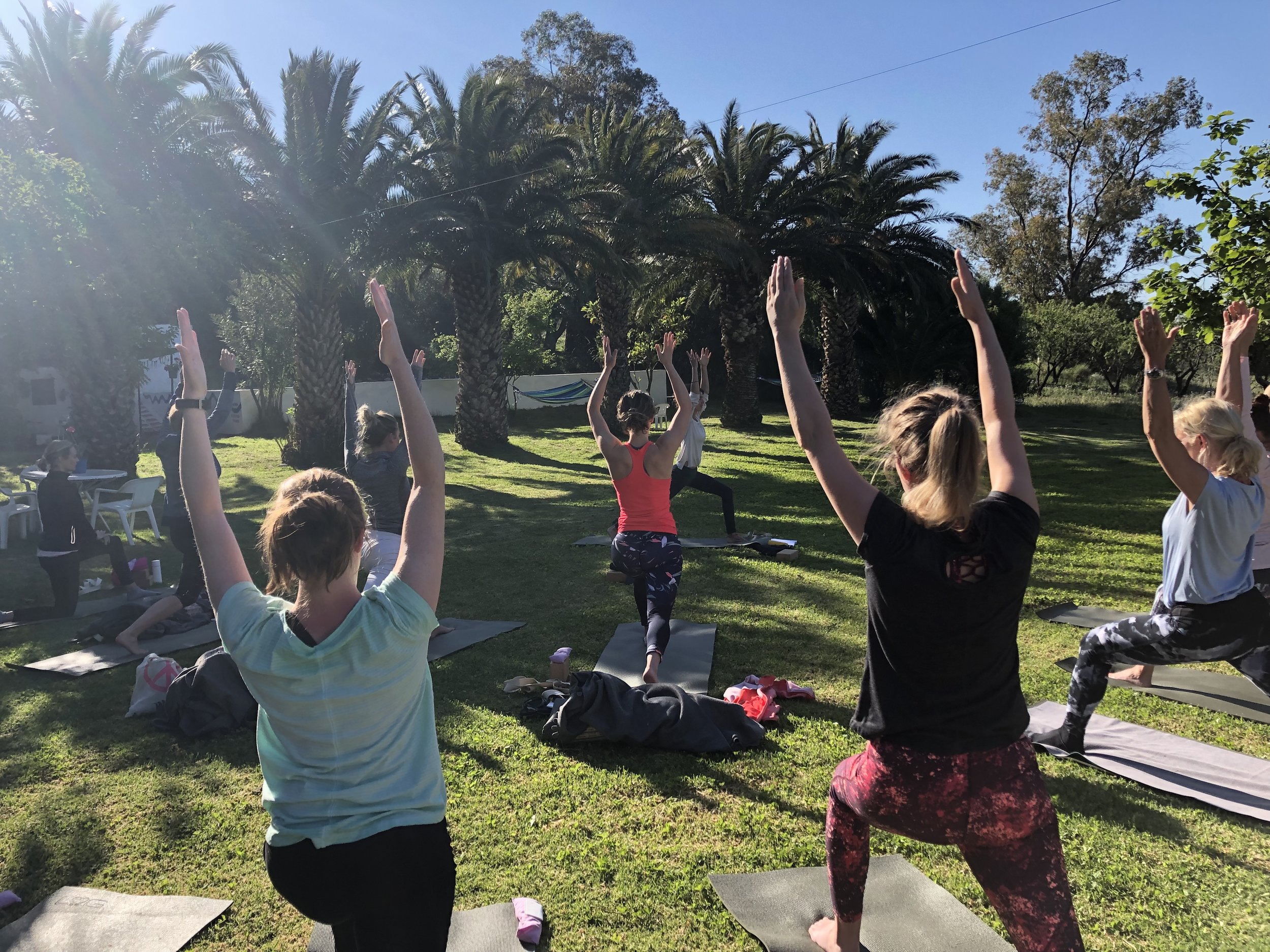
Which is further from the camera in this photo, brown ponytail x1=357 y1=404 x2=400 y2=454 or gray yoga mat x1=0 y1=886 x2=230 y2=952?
brown ponytail x1=357 y1=404 x2=400 y2=454

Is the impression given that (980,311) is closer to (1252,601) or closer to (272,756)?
(272,756)

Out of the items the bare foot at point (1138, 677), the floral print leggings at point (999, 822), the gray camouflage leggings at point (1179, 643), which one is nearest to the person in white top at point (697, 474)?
the bare foot at point (1138, 677)

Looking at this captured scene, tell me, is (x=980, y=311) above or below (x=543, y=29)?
below

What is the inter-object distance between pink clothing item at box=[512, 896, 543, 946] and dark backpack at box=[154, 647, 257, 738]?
2.60 meters

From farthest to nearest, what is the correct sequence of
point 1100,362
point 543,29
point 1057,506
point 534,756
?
point 543,29
point 1100,362
point 1057,506
point 534,756

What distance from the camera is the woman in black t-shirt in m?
A: 2.00

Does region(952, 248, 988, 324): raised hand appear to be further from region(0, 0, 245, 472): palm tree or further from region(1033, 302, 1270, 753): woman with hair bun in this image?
region(0, 0, 245, 472): palm tree

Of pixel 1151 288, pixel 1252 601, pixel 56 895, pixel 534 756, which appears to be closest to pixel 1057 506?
pixel 1151 288

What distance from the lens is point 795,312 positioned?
2.22 meters

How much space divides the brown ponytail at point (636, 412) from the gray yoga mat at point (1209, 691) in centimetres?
309

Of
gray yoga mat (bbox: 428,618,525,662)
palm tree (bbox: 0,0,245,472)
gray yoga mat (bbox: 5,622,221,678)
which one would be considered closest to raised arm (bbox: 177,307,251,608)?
gray yoga mat (bbox: 428,618,525,662)

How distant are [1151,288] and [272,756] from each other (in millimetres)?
9399

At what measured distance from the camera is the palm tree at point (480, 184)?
1656cm

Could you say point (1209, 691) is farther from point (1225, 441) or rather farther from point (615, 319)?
point (615, 319)
